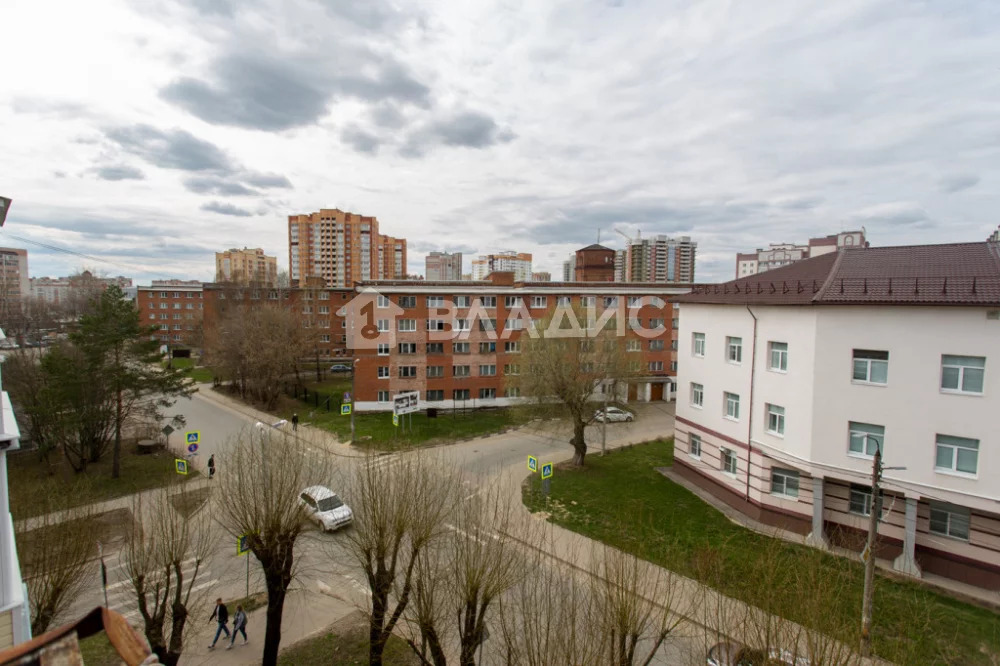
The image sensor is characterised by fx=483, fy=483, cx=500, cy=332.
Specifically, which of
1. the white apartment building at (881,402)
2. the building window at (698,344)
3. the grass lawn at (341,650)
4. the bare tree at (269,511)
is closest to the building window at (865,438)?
the white apartment building at (881,402)

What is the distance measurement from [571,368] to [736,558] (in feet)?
34.1

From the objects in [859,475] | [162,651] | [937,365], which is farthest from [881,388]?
[162,651]

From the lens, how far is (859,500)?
51.3ft

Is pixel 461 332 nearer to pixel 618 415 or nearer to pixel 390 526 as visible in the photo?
pixel 618 415

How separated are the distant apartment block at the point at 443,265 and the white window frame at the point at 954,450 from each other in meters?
92.0

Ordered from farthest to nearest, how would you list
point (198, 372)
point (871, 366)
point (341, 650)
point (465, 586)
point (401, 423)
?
point (198, 372), point (401, 423), point (871, 366), point (341, 650), point (465, 586)

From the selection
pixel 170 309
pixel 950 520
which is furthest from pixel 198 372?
pixel 950 520

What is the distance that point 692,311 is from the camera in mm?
22375

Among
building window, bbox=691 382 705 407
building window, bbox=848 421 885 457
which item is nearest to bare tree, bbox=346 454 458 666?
building window, bbox=848 421 885 457

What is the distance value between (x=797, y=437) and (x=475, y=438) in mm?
17101

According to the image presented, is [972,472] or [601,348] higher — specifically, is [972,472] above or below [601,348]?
below

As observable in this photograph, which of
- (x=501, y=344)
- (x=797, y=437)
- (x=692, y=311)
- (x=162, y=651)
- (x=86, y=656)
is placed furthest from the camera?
(x=501, y=344)

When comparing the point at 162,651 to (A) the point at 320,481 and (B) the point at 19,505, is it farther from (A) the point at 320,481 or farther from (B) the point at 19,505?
(B) the point at 19,505

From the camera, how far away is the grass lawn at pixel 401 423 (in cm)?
2811
